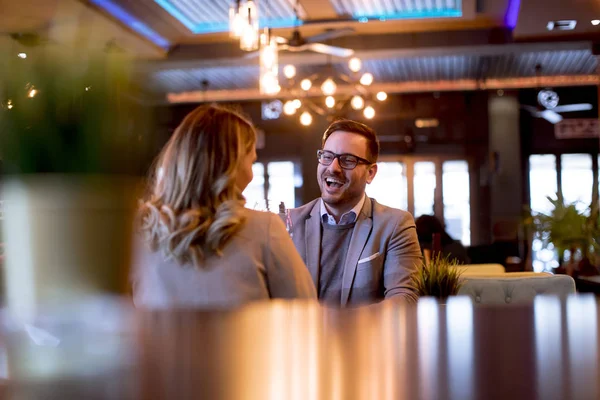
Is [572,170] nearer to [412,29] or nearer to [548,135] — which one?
[548,135]

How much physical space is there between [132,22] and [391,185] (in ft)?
18.9

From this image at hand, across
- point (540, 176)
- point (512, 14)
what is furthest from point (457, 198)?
point (512, 14)

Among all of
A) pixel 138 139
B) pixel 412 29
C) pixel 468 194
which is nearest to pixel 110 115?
pixel 138 139

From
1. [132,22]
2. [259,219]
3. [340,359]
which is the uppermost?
[132,22]

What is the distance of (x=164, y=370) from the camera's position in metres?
0.44

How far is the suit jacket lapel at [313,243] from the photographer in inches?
101

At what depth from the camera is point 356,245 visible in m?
2.50

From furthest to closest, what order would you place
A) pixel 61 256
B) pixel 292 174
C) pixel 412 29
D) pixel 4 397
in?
pixel 292 174, pixel 412 29, pixel 61 256, pixel 4 397

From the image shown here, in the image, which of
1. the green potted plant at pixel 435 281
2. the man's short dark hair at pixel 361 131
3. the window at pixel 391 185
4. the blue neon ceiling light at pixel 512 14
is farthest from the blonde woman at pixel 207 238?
the window at pixel 391 185

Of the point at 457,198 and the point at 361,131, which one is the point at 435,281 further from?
the point at 457,198

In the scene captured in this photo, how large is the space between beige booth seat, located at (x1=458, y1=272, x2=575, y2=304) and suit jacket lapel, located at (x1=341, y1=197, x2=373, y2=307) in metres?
0.65

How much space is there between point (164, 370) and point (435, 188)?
458 inches

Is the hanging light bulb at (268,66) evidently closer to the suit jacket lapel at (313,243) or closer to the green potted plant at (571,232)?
the suit jacket lapel at (313,243)

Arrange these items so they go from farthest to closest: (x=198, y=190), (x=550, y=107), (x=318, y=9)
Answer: (x=550, y=107) → (x=318, y=9) → (x=198, y=190)
